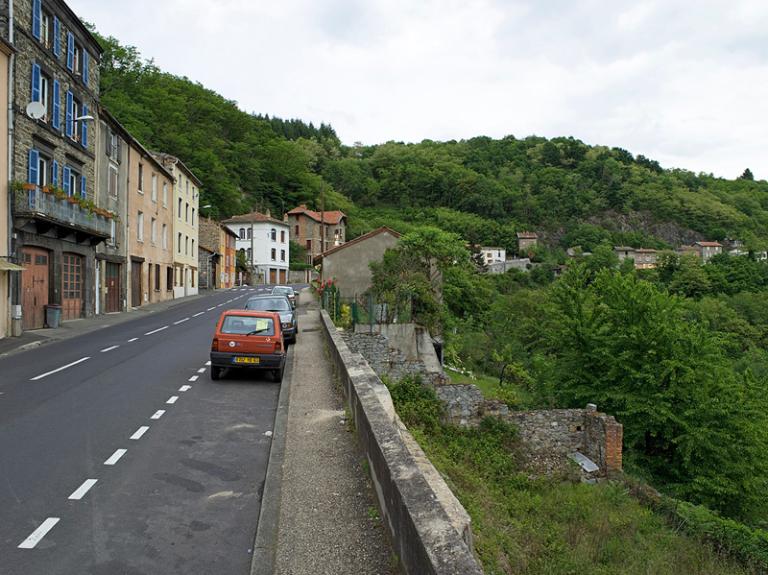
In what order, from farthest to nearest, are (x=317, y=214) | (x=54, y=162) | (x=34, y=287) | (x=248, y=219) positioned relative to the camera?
1. (x=317, y=214)
2. (x=248, y=219)
3. (x=54, y=162)
4. (x=34, y=287)

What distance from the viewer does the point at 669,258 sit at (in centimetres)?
9244

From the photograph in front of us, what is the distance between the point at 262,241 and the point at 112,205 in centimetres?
4722

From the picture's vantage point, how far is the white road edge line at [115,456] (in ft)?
22.6

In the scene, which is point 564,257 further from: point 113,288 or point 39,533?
point 39,533

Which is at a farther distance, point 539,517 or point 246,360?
→ point 539,517

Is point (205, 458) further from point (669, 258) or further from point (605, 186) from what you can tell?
point (605, 186)

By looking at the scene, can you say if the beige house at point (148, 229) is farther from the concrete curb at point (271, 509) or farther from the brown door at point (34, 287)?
the concrete curb at point (271, 509)

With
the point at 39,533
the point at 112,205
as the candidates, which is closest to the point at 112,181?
the point at 112,205

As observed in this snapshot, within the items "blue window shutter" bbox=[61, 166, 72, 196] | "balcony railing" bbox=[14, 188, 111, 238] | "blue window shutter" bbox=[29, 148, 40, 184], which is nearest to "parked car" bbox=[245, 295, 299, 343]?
"balcony railing" bbox=[14, 188, 111, 238]

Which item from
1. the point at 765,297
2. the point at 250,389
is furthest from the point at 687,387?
the point at 765,297

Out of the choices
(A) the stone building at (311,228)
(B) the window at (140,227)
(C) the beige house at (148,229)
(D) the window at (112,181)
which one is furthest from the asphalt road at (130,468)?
(A) the stone building at (311,228)

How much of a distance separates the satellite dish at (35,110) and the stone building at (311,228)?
223 feet

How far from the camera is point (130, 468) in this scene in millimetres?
6703

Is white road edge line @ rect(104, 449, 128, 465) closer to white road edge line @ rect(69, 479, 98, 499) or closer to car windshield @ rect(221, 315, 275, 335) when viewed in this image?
white road edge line @ rect(69, 479, 98, 499)
